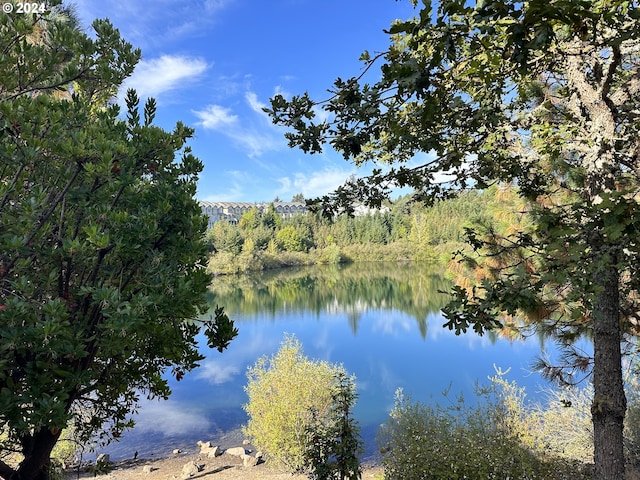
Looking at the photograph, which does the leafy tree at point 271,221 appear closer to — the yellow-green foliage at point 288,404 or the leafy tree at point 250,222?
the leafy tree at point 250,222

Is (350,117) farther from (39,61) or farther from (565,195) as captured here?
(565,195)

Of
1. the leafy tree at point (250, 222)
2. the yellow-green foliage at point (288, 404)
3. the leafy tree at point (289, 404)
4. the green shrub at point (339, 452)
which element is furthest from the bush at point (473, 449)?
the leafy tree at point (250, 222)

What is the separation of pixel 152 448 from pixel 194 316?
1042 centimetres

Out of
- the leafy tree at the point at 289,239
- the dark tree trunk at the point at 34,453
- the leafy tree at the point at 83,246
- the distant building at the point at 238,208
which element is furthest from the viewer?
the distant building at the point at 238,208

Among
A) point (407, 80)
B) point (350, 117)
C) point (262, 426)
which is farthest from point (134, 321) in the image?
point (262, 426)

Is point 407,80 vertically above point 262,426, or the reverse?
point 407,80

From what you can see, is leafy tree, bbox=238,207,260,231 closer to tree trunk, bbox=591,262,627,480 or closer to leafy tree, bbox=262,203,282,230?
leafy tree, bbox=262,203,282,230

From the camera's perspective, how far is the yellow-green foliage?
8.12 meters

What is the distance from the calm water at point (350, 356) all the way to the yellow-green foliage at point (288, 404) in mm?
2392

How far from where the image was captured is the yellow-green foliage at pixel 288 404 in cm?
812

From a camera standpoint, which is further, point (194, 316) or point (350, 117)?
point (194, 316)

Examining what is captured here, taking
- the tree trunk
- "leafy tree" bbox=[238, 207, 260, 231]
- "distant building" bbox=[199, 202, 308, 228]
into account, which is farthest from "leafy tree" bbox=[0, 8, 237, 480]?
"distant building" bbox=[199, 202, 308, 228]

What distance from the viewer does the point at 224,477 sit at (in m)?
8.54

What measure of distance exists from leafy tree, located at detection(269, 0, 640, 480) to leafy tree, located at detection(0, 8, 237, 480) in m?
1.08
